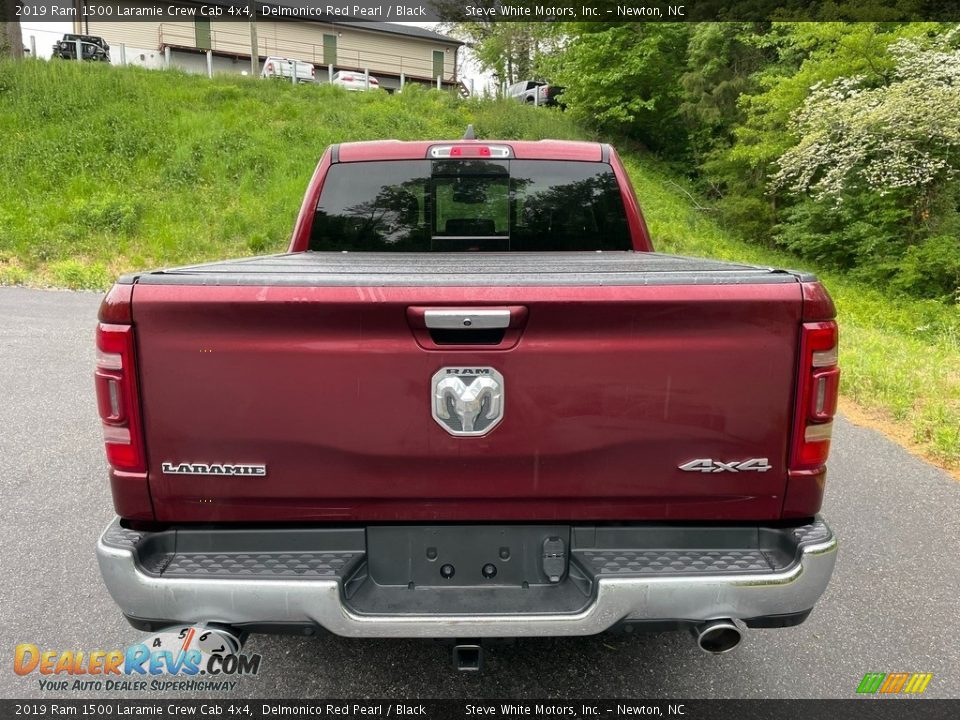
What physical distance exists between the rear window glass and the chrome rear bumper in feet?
7.58

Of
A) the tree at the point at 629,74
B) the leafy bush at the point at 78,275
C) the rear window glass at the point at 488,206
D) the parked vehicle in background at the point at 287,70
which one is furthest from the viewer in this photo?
the parked vehicle in background at the point at 287,70

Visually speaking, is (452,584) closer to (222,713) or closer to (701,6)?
Answer: (222,713)

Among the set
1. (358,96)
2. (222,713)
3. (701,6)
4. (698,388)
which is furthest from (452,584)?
(701,6)

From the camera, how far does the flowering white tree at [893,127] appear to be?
13.2 meters

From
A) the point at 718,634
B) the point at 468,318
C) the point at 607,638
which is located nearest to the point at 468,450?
the point at 468,318

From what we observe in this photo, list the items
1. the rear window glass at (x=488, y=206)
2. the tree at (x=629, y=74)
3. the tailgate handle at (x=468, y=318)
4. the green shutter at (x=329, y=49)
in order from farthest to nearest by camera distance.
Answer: the green shutter at (x=329, y=49), the tree at (x=629, y=74), the rear window glass at (x=488, y=206), the tailgate handle at (x=468, y=318)

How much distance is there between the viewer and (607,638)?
9.59 ft

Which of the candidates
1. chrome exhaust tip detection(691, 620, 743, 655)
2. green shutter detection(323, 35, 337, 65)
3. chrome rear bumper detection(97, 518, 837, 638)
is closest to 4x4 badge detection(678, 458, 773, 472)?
chrome rear bumper detection(97, 518, 837, 638)

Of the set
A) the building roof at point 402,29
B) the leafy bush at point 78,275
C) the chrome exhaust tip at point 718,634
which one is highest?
the building roof at point 402,29

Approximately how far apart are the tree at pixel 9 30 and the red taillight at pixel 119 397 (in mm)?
24758

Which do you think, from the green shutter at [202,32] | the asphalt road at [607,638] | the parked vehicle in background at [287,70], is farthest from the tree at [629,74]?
the asphalt road at [607,638]

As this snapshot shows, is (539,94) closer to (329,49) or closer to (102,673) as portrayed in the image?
(329,49)
